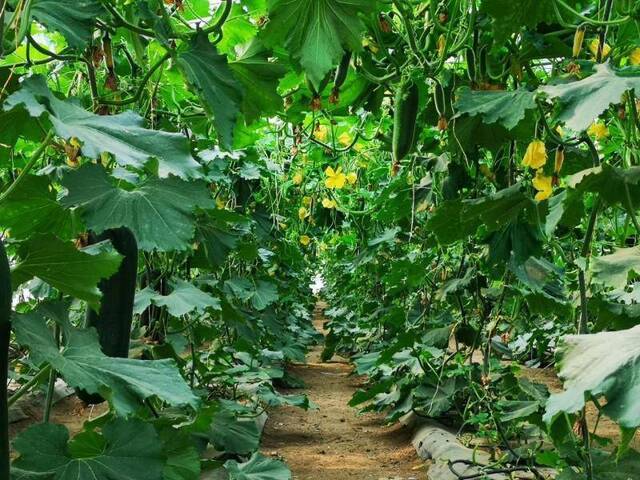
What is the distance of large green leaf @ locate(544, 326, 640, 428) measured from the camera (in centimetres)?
107

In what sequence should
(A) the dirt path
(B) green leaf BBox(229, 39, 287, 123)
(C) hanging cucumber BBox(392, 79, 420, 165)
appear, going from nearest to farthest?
(B) green leaf BBox(229, 39, 287, 123)
(C) hanging cucumber BBox(392, 79, 420, 165)
(A) the dirt path

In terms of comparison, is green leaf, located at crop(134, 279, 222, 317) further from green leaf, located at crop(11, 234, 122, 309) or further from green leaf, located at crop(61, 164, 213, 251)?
green leaf, located at crop(11, 234, 122, 309)

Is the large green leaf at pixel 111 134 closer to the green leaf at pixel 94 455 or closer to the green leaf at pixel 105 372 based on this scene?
the green leaf at pixel 105 372

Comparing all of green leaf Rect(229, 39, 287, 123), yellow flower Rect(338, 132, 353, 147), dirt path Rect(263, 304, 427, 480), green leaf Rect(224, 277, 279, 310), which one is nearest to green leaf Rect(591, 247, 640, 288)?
green leaf Rect(229, 39, 287, 123)

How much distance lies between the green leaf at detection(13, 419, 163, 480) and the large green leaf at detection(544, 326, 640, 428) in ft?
1.97

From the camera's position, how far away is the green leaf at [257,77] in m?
2.08

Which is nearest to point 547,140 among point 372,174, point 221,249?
point 221,249

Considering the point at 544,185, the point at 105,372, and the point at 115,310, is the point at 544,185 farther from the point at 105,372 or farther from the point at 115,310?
the point at 105,372

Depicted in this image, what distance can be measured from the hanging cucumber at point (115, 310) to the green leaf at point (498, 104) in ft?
2.42

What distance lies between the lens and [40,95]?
108cm

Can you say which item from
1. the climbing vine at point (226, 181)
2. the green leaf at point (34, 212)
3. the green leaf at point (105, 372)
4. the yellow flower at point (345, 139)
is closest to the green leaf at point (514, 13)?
the climbing vine at point (226, 181)

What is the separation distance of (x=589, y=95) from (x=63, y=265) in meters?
0.86

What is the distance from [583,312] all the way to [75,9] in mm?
1176

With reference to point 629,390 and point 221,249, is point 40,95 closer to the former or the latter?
point 629,390
